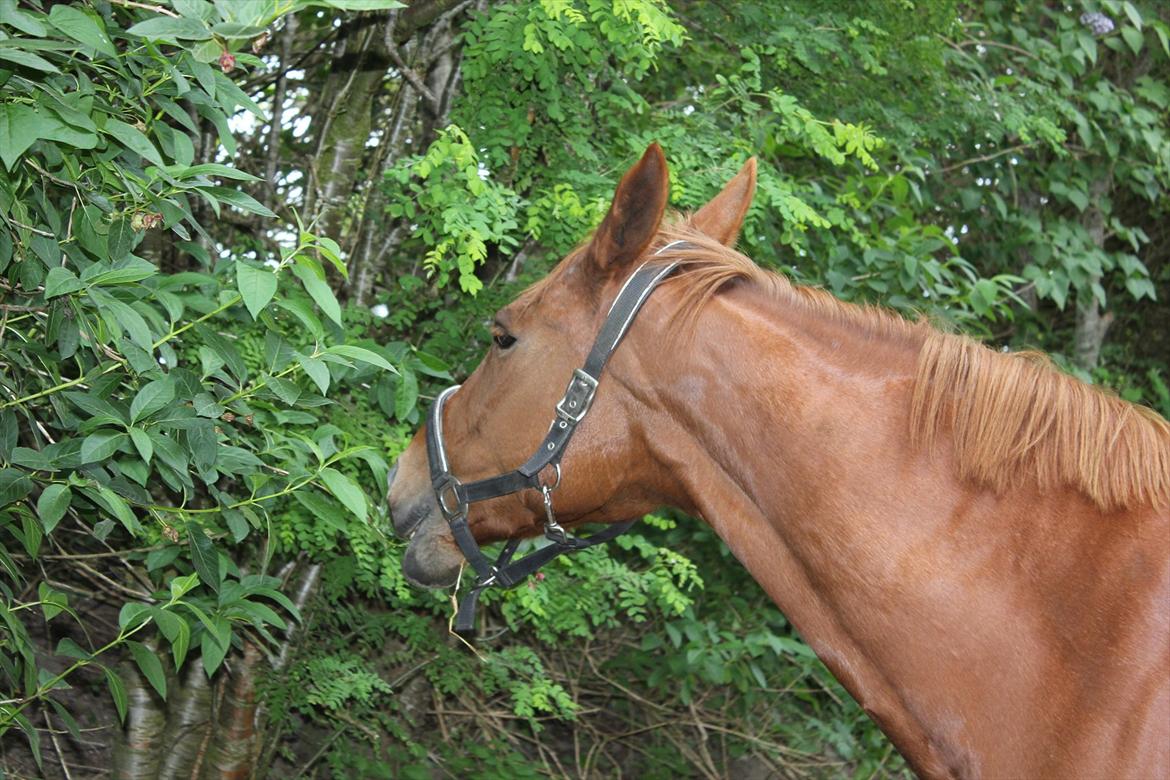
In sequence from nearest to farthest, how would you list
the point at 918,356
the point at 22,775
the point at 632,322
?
1. the point at 918,356
2. the point at 632,322
3. the point at 22,775

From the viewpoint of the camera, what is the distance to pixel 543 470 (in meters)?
2.47

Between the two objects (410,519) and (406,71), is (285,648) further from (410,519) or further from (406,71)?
(406,71)

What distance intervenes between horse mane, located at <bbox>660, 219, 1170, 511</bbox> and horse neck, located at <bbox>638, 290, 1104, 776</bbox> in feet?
0.16

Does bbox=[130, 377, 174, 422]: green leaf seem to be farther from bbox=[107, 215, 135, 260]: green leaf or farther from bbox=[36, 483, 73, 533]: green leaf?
bbox=[107, 215, 135, 260]: green leaf

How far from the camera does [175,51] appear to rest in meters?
2.59

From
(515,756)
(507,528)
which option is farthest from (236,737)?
(507,528)

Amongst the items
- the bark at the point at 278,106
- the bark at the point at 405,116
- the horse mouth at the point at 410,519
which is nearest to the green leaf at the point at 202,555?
the horse mouth at the point at 410,519

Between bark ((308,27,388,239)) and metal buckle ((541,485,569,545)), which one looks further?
bark ((308,27,388,239))

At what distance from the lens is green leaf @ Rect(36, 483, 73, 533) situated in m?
2.16

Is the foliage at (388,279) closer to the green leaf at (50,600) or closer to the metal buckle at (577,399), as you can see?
the green leaf at (50,600)

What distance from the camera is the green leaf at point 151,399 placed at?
2.17m

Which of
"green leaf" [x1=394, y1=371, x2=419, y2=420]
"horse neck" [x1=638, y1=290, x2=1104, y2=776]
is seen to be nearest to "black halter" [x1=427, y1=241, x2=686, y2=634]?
"horse neck" [x1=638, y1=290, x2=1104, y2=776]

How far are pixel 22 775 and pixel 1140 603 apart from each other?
11.5 ft

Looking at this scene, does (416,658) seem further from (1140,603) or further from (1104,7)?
(1104,7)
